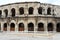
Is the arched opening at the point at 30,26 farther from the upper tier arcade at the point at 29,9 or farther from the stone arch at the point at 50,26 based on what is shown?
the stone arch at the point at 50,26

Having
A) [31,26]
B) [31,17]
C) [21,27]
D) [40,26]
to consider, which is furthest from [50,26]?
[21,27]

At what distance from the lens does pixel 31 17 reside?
34000mm

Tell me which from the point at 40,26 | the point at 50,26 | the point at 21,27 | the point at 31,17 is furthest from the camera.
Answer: the point at 50,26

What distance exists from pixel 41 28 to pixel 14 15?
624 centimetres

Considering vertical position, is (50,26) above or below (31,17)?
below

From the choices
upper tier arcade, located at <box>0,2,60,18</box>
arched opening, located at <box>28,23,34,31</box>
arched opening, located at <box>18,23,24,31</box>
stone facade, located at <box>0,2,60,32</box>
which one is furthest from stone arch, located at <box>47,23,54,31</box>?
arched opening, located at <box>18,23,24,31</box>

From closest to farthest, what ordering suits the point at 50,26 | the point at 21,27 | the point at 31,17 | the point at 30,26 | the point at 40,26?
the point at 31,17, the point at 30,26, the point at 21,27, the point at 40,26, the point at 50,26

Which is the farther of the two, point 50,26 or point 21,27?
point 50,26

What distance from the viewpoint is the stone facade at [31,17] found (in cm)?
3416

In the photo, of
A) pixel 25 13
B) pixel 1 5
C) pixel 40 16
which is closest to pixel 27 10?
pixel 25 13

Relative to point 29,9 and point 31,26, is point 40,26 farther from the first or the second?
point 29,9

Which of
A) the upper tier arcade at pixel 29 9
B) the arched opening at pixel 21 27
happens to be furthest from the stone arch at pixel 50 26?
the arched opening at pixel 21 27

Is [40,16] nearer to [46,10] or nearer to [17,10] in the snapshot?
[46,10]

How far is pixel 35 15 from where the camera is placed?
3450 cm
